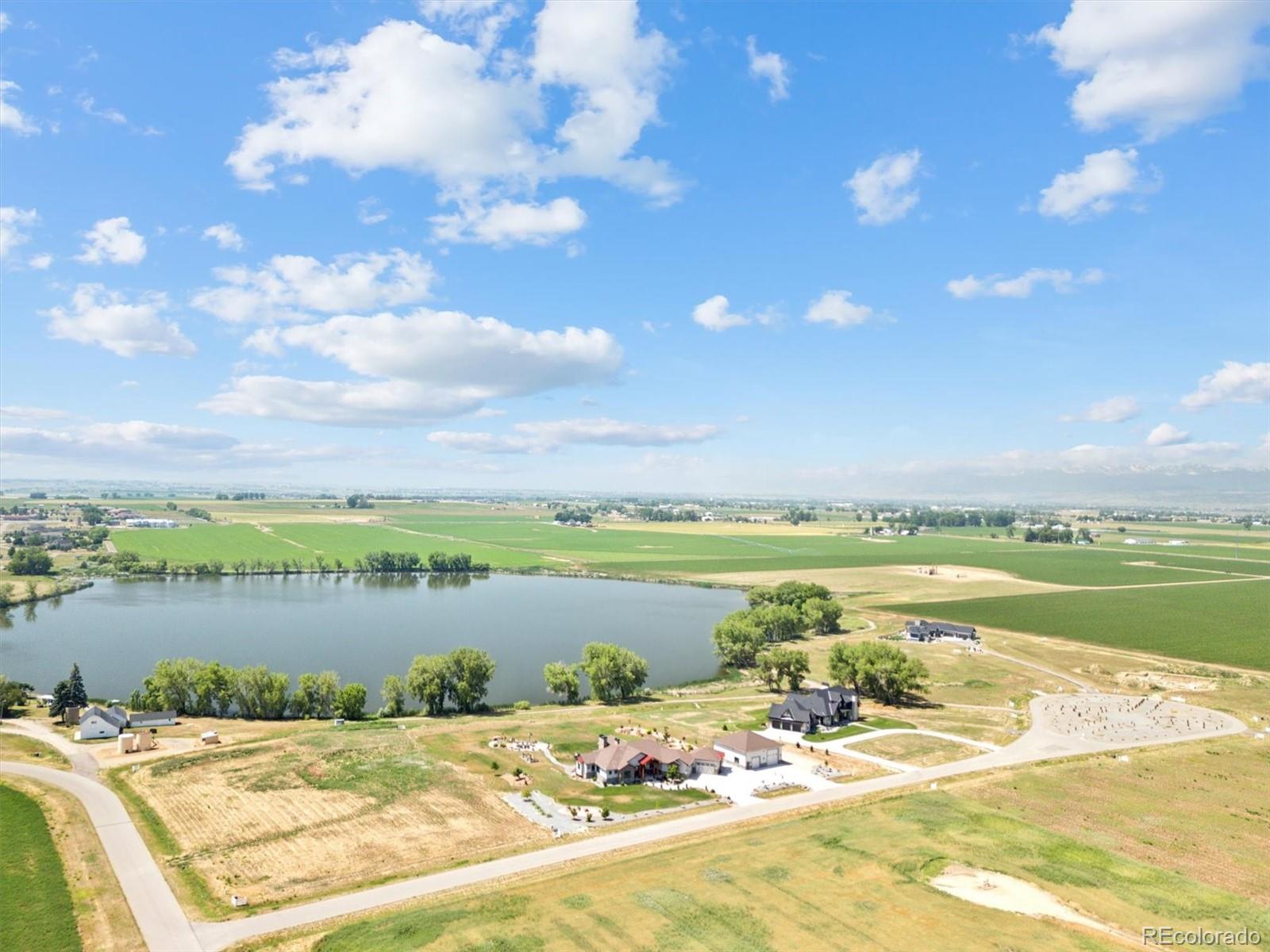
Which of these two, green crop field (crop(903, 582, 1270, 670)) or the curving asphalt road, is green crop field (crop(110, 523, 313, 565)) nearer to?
the curving asphalt road

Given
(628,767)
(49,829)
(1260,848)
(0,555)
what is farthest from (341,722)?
(0,555)

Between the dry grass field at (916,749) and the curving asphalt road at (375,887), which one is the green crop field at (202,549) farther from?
the dry grass field at (916,749)

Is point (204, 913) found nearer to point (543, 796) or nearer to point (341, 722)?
point (543, 796)

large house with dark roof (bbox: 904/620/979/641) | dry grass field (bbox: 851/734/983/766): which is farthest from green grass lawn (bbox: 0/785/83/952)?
large house with dark roof (bbox: 904/620/979/641)

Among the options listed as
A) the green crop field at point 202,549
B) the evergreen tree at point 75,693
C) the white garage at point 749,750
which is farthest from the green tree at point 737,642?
the green crop field at point 202,549

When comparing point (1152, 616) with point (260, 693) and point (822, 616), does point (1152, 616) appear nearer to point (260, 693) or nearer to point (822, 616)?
point (822, 616)

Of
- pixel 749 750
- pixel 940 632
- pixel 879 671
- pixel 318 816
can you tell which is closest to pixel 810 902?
pixel 749 750
